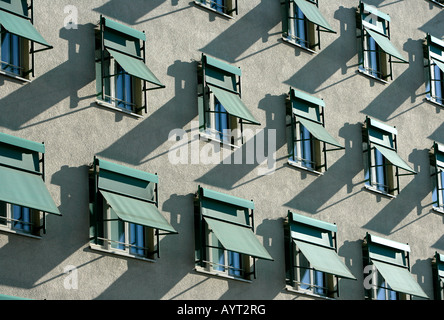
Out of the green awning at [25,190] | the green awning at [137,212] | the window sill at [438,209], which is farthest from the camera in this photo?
the window sill at [438,209]

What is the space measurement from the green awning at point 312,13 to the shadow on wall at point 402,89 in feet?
9.15

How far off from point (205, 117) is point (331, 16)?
22.0 ft

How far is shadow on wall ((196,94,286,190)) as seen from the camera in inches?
1104

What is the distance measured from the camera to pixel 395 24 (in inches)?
1378

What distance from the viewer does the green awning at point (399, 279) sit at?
30453 mm

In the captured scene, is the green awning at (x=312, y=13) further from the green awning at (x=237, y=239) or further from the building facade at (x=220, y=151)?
Result: the green awning at (x=237, y=239)

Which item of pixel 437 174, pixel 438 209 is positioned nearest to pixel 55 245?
pixel 438 209

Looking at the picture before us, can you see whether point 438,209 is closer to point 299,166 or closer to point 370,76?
point 370,76

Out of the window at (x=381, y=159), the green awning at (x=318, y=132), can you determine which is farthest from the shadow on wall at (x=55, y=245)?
the window at (x=381, y=159)

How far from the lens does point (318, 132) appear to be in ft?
98.8

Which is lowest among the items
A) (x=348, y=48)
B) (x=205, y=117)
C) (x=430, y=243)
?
(x=430, y=243)
